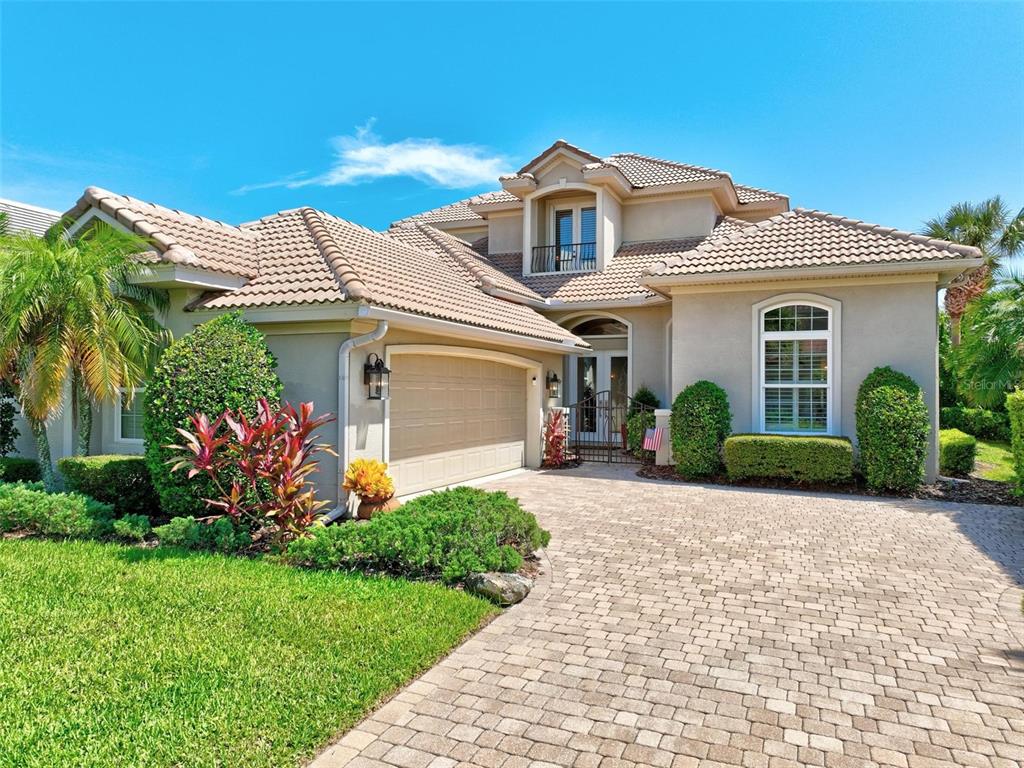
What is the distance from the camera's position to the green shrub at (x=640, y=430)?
1599 centimetres

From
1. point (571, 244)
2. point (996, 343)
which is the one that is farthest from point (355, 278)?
point (996, 343)

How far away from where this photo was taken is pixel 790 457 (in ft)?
39.6

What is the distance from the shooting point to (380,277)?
10516mm

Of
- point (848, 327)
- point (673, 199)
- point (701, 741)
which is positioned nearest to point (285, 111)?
point (673, 199)

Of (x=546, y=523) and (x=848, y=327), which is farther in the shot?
(x=848, y=327)

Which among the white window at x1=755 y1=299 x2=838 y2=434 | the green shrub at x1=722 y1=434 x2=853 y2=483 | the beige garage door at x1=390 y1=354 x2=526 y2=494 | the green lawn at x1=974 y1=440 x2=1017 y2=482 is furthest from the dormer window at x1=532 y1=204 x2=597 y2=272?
the green lawn at x1=974 y1=440 x2=1017 y2=482

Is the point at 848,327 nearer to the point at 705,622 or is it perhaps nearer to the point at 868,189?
the point at 868,189

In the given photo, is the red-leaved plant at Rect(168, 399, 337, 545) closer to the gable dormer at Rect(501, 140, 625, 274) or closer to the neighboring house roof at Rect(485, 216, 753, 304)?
the neighboring house roof at Rect(485, 216, 753, 304)

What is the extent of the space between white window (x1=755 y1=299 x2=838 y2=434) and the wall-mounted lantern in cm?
469

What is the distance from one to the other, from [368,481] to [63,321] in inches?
197

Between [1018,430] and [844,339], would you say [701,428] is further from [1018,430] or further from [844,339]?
[1018,430]

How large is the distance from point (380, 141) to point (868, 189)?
15352 millimetres

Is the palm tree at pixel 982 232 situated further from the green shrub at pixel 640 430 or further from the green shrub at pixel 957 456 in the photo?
the green shrub at pixel 640 430

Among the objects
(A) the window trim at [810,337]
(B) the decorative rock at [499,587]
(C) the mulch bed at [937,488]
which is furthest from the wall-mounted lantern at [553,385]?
(B) the decorative rock at [499,587]
